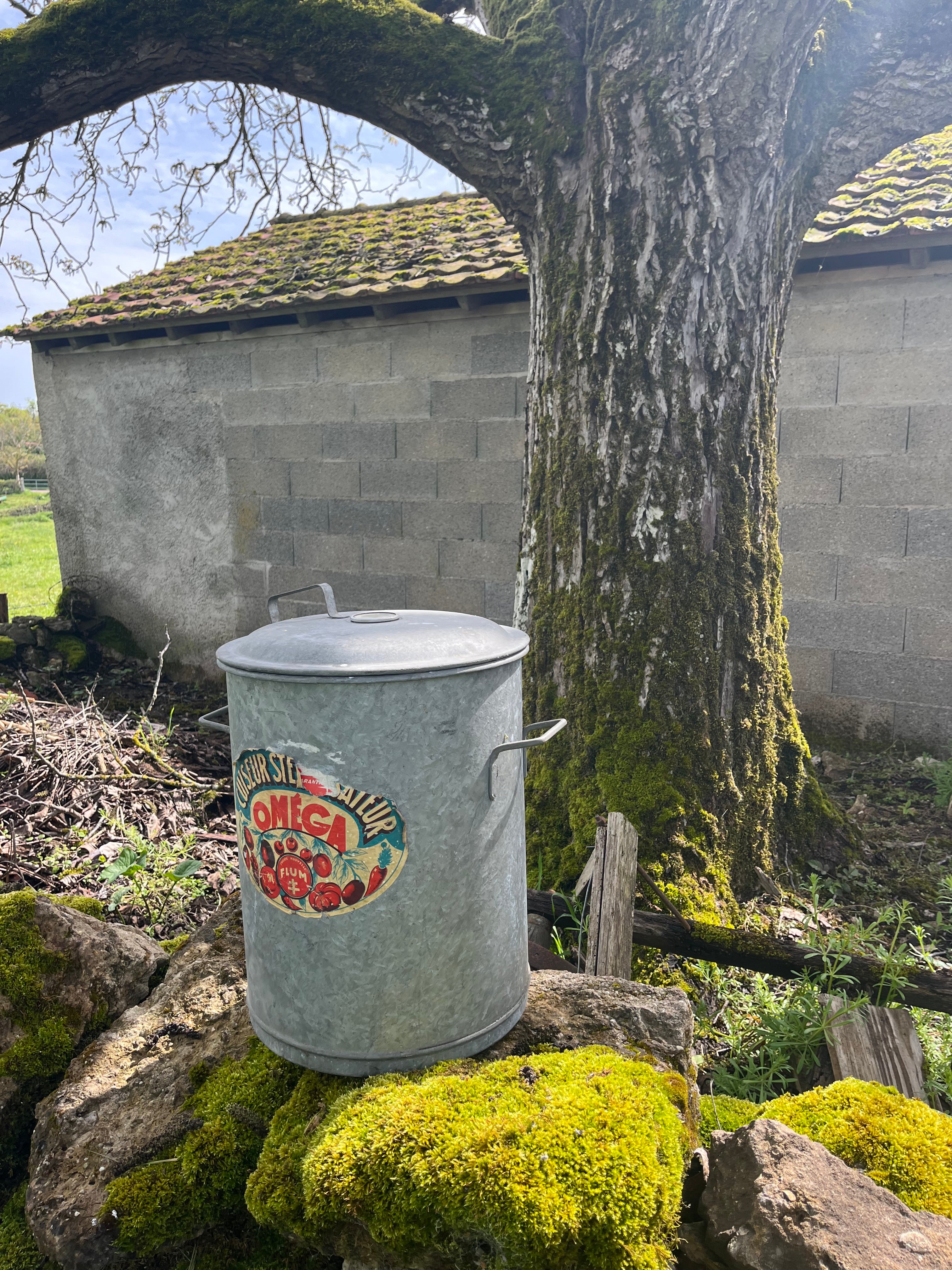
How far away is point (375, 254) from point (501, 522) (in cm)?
263

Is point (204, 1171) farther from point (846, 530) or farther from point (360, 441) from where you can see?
point (360, 441)

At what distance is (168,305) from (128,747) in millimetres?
4312

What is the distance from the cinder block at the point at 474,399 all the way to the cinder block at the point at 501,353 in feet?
0.23

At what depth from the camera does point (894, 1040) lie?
239cm

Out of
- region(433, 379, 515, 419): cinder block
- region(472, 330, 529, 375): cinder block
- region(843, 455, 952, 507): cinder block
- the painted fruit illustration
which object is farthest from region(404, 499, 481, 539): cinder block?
the painted fruit illustration

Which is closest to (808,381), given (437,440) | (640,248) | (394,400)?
(640,248)

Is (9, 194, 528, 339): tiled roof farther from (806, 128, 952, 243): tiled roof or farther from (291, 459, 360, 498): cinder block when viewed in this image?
(806, 128, 952, 243): tiled roof

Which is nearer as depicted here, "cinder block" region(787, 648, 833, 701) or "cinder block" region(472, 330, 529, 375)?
"cinder block" region(787, 648, 833, 701)

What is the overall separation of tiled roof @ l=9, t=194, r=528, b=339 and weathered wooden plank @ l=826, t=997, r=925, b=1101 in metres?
4.36

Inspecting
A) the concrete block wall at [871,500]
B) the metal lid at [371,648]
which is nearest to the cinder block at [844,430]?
the concrete block wall at [871,500]

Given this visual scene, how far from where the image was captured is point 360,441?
21.5ft

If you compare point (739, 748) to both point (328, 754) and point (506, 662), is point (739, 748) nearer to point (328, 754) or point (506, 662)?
point (506, 662)

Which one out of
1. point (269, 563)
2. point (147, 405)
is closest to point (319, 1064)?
point (269, 563)

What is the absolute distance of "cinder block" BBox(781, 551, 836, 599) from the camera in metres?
5.19
